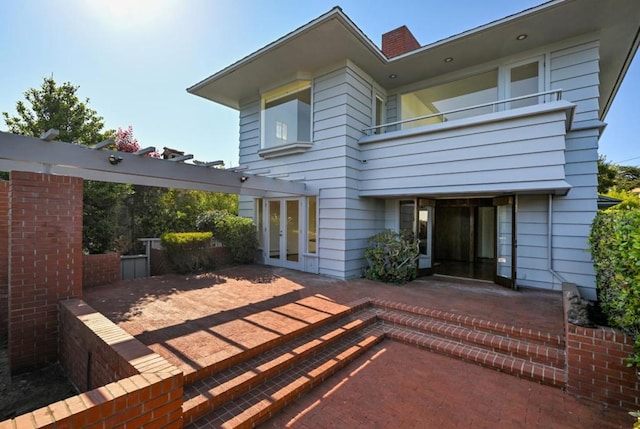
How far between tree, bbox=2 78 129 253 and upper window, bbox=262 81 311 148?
4495mm

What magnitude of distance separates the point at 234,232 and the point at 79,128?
540cm

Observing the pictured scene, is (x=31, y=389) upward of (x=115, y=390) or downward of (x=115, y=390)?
downward

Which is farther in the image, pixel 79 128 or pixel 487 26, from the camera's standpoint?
pixel 79 128

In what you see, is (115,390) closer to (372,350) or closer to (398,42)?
(372,350)

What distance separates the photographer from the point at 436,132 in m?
6.24

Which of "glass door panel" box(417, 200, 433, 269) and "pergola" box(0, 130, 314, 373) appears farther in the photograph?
"glass door panel" box(417, 200, 433, 269)

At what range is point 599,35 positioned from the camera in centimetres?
564

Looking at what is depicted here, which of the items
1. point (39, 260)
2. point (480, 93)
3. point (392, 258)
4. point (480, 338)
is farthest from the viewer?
point (480, 93)

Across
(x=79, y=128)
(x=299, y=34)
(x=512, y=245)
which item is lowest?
(x=512, y=245)

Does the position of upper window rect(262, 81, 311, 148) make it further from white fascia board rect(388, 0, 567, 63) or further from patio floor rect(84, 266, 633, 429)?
patio floor rect(84, 266, 633, 429)

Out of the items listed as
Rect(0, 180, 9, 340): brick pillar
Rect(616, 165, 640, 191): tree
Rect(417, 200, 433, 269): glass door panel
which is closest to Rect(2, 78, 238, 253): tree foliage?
Rect(0, 180, 9, 340): brick pillar

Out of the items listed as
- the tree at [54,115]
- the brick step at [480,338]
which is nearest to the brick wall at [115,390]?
the brick step at [480,338]

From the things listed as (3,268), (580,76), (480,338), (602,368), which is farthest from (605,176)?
(3,268)

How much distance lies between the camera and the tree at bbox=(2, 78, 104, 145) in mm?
7918
